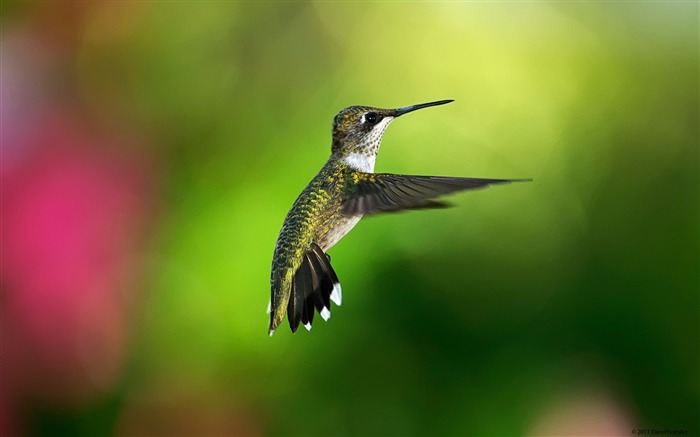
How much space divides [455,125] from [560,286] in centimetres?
30

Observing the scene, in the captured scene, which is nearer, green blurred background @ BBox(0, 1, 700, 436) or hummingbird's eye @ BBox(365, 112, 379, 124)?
hummingbird's eye @ BBox(365, 112, 379, 124)

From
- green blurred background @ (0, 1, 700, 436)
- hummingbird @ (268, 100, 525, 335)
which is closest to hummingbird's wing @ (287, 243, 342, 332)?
hummingbird @ (268, 100, 525, 335)

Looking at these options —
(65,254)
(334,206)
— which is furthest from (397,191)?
(65,254)

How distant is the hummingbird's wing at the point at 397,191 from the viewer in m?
0.37

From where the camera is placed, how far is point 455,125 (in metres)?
1.24

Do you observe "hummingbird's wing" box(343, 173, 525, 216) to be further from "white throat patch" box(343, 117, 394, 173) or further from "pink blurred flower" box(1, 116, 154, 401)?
"pink blurred flower" box(1, 116, 154, 401)

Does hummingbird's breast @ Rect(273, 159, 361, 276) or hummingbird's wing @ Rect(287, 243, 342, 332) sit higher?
hummingbird's breast @ Rect(273, 159, 361, 276)

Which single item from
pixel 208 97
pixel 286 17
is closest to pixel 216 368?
pixel 208 97

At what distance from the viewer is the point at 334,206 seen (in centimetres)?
47

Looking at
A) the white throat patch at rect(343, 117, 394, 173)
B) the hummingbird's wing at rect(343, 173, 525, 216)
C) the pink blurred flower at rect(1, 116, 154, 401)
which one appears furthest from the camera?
the pink blurred flower at rect(1, 116, 154, 401)

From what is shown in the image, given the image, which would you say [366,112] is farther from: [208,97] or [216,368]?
[208,97]

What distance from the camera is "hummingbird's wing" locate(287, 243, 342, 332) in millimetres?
399

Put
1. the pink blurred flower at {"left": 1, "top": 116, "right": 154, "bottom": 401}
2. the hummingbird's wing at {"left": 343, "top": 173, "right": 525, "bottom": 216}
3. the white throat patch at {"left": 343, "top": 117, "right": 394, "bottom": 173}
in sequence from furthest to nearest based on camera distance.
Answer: the pink blurred flower at {"left": 1, "top": 116, "right": 154, "bottom": 401}
the white throat patch at {"left": 343, "top": 117, "right": 394, "bottom": 173}
the hummingbird's wing at {"left": 343, "top": 173, "right": 525, "bottom": 216}

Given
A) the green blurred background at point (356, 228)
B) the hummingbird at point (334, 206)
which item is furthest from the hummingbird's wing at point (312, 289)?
the green blurred background at point (356, 228)
